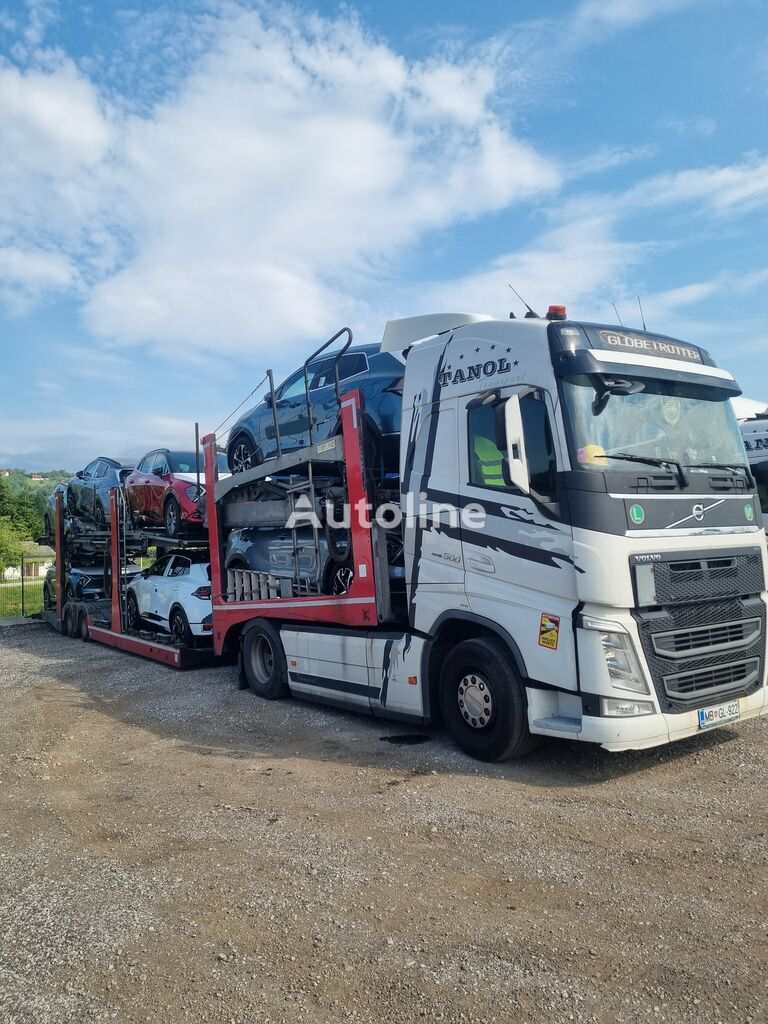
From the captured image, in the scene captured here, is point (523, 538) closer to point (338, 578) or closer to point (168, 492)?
point (338, 578)

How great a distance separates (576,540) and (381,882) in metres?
2.38

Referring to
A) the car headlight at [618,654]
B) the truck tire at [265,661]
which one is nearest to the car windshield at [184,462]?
the truck tire at [265,661]

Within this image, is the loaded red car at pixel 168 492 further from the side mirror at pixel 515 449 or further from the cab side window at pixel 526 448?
the side mirror at pixel 515 449

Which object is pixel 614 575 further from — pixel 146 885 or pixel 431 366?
pixel 146 885

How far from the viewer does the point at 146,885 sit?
4.12 meters

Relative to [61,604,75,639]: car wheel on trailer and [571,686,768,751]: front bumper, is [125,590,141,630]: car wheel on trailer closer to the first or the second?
[61,604,75,639]: car wheel on trailer

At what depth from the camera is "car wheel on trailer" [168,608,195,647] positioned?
1170 centimetres

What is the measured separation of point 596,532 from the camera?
5.18 m

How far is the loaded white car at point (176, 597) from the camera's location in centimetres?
1156

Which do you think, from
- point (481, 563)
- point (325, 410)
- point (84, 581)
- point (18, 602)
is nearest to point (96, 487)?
point (84, 581)

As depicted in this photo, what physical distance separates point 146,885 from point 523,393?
3.73 m

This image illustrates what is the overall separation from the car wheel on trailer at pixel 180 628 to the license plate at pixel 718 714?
25.5 feet

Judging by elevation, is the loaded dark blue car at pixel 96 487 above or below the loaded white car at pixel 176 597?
above

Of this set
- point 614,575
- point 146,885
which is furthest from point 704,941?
point 146,885
